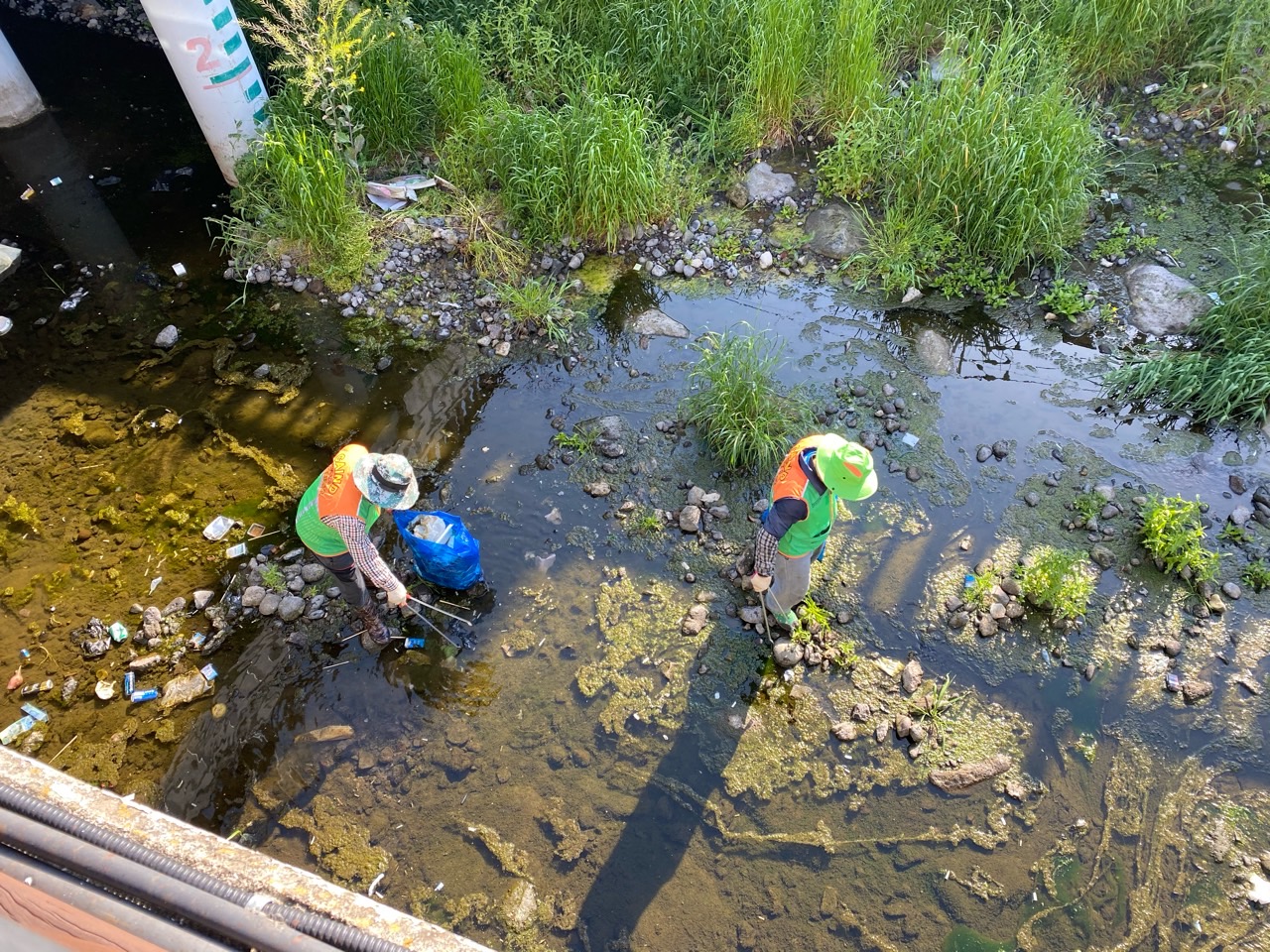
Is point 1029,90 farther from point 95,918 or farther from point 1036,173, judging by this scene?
point 95,918

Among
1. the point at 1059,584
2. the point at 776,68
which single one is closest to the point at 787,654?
the point at 1059,584

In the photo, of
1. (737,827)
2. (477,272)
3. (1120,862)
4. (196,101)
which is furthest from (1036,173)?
(196,101)

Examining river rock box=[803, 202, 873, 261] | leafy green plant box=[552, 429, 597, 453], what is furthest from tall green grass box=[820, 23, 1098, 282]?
leafy green plant box=[552, 429, 597, 453]

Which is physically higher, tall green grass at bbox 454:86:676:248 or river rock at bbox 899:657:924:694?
tall green grass at bbox 454:86:676:248

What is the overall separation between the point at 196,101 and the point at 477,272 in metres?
2.44

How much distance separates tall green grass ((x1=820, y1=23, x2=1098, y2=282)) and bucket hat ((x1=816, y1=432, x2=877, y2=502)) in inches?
136

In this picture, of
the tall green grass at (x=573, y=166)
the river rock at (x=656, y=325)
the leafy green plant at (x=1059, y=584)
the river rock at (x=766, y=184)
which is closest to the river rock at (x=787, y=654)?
the leafy green plant at (x=1059, y=584)

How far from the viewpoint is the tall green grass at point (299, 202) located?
5.63m

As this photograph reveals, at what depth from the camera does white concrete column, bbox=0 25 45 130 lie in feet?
22.9

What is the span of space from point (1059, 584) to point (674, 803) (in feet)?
7.78

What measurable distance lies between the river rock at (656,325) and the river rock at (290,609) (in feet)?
9.67

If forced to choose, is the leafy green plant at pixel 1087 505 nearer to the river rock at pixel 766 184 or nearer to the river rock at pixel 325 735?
the river rock at pixel 766 184

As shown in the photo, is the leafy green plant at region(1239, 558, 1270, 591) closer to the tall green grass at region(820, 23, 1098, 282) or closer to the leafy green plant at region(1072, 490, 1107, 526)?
the leafy green plant at region(1072, 490, 1107, 526)

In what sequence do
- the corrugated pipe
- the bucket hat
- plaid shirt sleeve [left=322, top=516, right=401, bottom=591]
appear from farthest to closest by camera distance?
plaid shirt sleeve [left=322, top=516, right=401, bottom=591]
the bucket hat
the corrugated pipe
